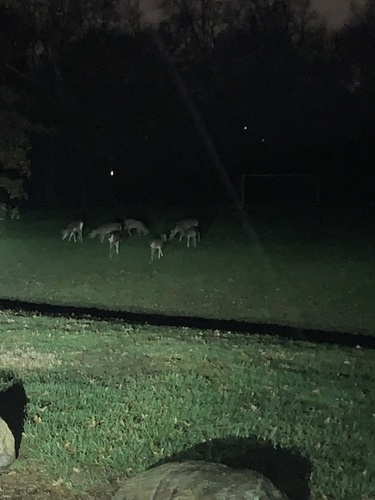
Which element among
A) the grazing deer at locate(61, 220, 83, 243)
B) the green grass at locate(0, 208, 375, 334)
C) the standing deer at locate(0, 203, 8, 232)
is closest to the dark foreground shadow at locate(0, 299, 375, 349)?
the green grass at locate(0, 208, 375, 334)

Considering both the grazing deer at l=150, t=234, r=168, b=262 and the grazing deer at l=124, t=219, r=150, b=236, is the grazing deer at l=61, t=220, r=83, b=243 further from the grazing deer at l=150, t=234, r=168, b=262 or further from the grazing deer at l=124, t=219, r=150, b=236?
the grazing deer at l=150, t=234, r=168, b=262

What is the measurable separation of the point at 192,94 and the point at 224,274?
2460 centimetres

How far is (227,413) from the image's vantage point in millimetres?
7539

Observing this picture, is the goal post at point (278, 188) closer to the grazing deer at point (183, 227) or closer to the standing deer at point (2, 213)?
the standing deer at point (2, 213)

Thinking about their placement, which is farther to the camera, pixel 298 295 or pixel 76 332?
pixel 298 295

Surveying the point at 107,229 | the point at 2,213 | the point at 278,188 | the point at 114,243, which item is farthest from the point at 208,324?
the point at 278,188

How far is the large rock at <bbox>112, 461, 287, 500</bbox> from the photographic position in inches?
187

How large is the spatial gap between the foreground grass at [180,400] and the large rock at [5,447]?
0.18 metres

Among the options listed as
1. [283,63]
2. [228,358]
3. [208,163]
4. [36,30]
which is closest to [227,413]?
[228,358]

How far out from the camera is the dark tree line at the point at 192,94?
3666cm

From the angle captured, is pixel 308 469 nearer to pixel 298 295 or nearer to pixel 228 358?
pixel 228 358

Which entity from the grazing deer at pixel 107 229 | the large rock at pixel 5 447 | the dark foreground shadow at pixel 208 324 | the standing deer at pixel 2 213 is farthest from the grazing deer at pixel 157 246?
the large rock at pixel 5 447

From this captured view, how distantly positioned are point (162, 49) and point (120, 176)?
682cm

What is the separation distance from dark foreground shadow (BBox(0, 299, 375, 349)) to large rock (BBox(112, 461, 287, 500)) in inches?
243
